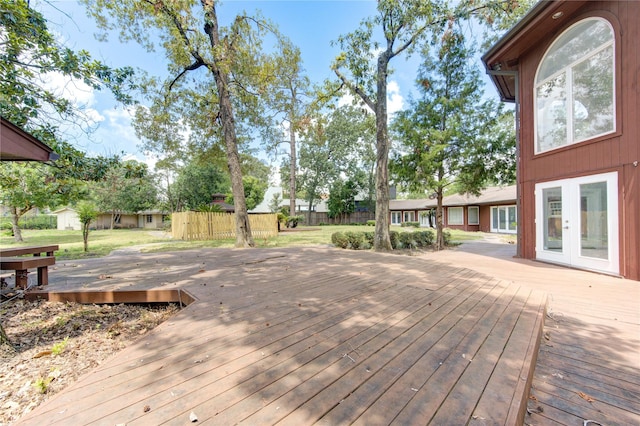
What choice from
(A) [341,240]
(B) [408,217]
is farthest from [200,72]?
(B) [408,217]

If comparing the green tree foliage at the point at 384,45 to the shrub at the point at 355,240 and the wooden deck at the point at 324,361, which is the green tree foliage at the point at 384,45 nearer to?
the shrub at the point at 355,240

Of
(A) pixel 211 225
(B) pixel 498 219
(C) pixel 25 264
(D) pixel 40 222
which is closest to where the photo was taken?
(C) pixel 25 264

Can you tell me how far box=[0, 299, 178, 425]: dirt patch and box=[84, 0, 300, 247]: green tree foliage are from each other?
621 centimetres

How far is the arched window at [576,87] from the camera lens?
5204 mm

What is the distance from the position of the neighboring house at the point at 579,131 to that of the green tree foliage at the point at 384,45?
2.76m

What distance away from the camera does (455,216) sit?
74.9 feet

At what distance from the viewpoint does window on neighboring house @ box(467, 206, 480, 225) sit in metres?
21.1

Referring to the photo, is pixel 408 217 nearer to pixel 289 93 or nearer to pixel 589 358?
pixel 289 93

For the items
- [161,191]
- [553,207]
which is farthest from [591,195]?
[161,191]

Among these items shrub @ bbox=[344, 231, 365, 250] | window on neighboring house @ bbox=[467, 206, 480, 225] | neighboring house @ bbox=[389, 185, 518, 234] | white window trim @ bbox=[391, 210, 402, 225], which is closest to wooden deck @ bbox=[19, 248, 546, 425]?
shrub @ bbox=[344, 231, 365, 250]

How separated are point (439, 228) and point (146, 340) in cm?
1010

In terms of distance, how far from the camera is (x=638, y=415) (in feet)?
5.30

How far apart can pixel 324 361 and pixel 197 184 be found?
28600 mm

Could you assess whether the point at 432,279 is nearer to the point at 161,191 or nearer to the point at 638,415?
the point at 638,415
